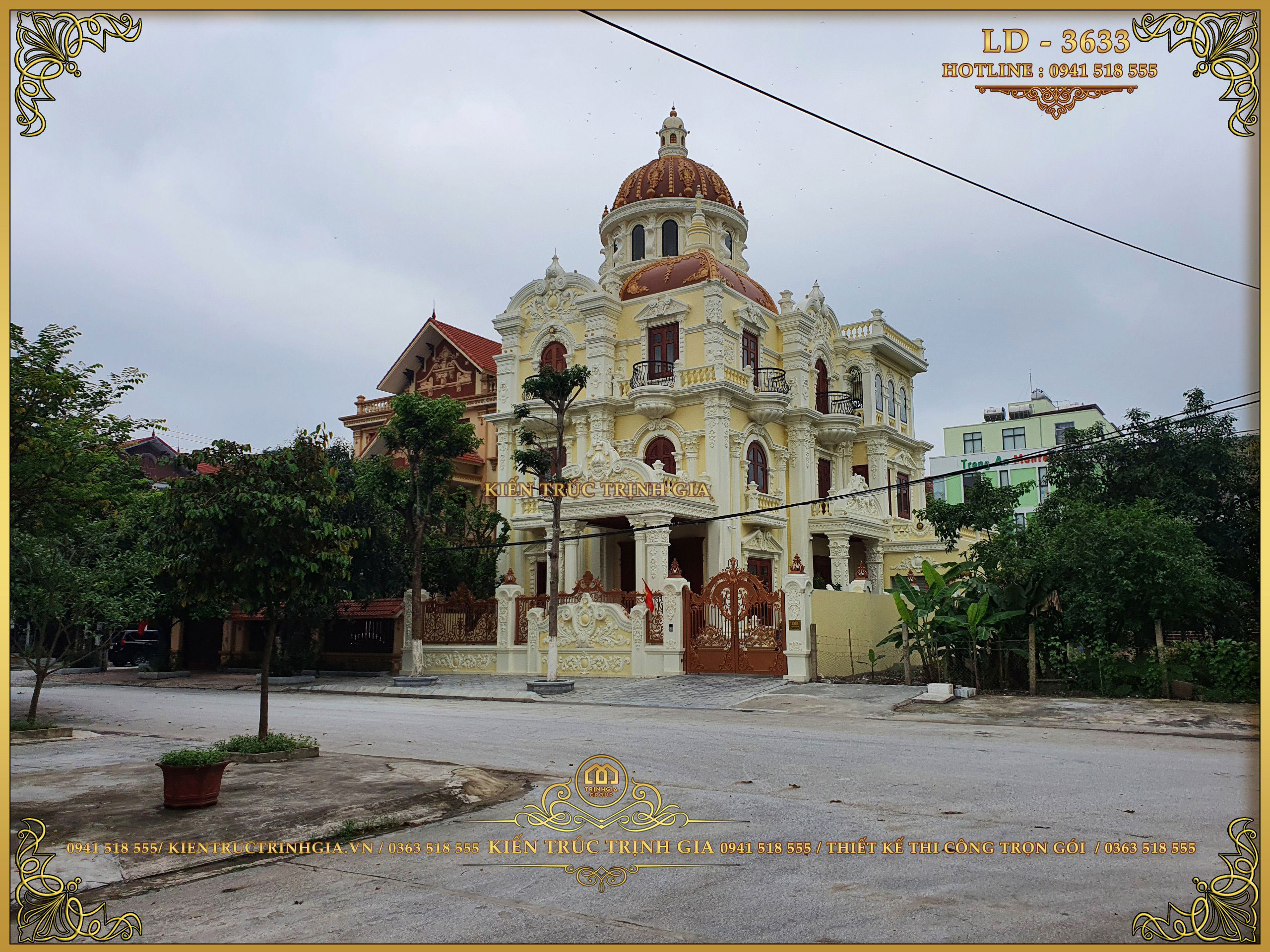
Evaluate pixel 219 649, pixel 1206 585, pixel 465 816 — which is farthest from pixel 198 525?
pixel 219 649

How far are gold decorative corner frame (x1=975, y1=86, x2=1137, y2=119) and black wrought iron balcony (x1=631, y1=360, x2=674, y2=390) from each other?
2078 centimetres

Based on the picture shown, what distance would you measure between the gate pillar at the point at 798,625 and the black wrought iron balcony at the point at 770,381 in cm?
806

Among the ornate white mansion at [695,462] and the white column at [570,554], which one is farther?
the white column at [570,554]

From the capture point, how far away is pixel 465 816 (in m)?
6.48

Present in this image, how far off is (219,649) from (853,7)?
30099 millimetres

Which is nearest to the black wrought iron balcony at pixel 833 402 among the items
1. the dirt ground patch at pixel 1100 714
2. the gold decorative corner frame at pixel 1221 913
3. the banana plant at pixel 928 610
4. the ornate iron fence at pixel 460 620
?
the banana plant at pixel 928 610

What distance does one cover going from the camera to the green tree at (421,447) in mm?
22703

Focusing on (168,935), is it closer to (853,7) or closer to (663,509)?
(853,7)

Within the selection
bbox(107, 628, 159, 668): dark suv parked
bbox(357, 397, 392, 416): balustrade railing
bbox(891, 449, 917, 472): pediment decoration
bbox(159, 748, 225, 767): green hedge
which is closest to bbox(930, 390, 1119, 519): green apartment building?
bbox(891, 449, 917, 472): pediment decoration

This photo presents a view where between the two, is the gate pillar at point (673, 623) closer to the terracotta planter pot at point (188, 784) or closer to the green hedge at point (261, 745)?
the green hedge at point (261, 745)

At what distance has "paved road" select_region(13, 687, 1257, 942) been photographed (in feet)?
13.0

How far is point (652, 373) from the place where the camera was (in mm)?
26297

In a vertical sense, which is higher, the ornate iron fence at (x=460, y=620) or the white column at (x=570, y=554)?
the white column at (x=570, y=554)

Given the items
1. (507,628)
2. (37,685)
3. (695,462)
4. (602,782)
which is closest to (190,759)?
(602,782)
